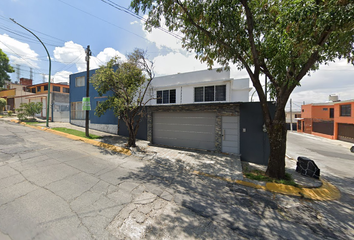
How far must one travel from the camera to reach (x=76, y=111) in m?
15.9

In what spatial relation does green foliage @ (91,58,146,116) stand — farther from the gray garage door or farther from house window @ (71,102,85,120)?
house window @ (71,102,85,120)

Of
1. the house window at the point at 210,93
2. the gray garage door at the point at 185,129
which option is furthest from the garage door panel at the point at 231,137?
the house window at the point at 210,93

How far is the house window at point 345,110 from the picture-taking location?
17.4 m

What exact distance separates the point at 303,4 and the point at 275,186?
17.9ft

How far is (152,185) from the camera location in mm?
4371

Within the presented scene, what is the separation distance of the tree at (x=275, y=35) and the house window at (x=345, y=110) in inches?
755

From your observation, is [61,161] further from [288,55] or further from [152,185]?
[288,55]

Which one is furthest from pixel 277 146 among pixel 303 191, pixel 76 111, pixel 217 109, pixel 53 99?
pixel 53 99

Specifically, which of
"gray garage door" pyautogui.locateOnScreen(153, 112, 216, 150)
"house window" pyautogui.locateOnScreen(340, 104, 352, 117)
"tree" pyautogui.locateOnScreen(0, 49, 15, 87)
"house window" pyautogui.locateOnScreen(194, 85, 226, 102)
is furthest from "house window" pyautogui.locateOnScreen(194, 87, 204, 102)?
"tree" pyautogui.locateOnScreen(0, 49, 15, 87)

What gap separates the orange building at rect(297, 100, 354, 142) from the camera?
57.0ft

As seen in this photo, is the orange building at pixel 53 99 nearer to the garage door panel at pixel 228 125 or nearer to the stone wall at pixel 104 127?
the stone wall at pixel 104 127

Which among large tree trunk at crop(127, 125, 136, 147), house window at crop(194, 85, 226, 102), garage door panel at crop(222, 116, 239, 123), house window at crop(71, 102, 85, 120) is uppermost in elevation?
house window at crop(194, 85, 226, 102)

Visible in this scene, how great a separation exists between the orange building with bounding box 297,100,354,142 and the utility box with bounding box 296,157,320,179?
18.5 meters

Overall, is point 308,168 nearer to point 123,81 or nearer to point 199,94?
point 199,94
